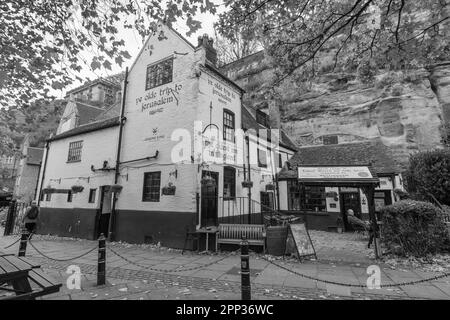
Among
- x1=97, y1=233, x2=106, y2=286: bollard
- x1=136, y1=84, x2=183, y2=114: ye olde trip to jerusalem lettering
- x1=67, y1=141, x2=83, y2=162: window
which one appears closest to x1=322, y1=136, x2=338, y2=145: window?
x1=136, y1=84, x2=183, y2=114: ye olde trip to jerusalem lettering

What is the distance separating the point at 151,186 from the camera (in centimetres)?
1213

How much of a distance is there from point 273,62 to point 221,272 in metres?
6.09

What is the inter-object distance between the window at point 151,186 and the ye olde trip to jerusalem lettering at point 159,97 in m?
3.38

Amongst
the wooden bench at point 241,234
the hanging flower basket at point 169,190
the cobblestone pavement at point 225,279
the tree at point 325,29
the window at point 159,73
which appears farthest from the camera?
the window at point 159,73

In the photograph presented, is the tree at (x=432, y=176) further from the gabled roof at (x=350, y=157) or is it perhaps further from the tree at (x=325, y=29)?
the tree at (x=325, y=29)

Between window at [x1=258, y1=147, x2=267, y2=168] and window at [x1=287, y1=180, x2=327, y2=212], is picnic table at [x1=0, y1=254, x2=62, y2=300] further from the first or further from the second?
window at [x1=287, y1=180, x2=327, y2=212]

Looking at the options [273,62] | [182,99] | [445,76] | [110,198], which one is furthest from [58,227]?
[445,76]

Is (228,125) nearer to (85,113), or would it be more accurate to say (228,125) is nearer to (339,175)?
(339,175)

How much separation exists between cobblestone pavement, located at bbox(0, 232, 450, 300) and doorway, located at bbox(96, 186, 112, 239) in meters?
4.10

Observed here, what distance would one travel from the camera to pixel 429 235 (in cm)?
805

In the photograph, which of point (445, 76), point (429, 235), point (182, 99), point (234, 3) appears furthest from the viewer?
point (445, 76)

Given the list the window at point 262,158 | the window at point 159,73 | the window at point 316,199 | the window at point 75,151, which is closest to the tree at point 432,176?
the window at point 316,199

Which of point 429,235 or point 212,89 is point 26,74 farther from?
point 429,235

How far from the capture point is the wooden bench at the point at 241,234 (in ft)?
31.4
